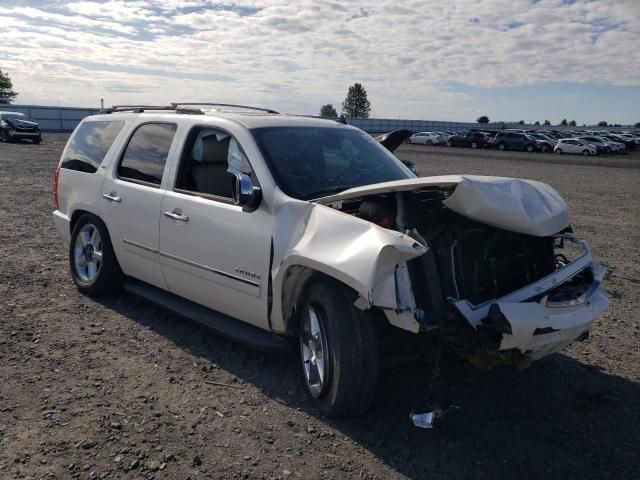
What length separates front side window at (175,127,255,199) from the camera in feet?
15.2

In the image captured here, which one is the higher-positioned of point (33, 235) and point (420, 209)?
point (420, 209)

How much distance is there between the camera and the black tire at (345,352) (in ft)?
11.7

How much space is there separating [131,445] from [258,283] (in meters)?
1.31

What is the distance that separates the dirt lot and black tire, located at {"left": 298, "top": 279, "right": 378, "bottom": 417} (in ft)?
0.61

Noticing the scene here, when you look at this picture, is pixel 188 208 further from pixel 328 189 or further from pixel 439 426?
pixel 439 426

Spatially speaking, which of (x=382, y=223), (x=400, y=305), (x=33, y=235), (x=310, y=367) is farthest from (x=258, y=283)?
(x=33, y=235)

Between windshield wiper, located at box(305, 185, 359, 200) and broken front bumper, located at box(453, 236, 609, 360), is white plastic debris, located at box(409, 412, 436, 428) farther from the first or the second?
windshield wiper, located at box(305, 185, 359, 200)

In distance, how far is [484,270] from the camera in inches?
152

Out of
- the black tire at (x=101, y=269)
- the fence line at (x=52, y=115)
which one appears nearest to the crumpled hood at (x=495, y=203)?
the black tire at (x=101, y=269)

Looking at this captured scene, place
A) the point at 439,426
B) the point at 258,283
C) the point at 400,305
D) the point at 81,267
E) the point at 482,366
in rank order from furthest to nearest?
the point at 81,267, the point at 258,283, the point at 439,426, the point at 482,366, the point at 400,305

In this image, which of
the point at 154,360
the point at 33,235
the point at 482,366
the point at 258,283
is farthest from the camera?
the point at 33,235

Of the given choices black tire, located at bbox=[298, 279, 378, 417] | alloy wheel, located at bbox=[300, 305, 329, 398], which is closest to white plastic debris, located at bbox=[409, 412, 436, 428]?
black tire, located at bbox=[298, 279, 378, 417]

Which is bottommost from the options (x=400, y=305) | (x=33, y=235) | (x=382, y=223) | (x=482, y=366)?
(x=33, y=235)

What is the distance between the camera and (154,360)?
469cm
